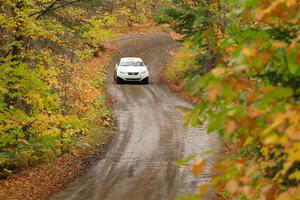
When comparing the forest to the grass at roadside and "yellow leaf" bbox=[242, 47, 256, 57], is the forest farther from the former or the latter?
the grass at roadside

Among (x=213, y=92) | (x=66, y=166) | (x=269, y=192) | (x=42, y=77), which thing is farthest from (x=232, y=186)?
(x=66, y=166)

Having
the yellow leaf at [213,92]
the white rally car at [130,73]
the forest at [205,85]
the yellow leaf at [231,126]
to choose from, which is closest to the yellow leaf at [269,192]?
the forest at [205,85]

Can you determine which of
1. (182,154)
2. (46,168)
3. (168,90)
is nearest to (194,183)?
(182,154)

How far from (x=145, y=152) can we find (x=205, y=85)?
13615 millimetres

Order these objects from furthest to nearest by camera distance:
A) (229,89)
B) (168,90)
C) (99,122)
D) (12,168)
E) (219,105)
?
(168,90) < (99,122) < (12,168) < (219,105) < (229,89)

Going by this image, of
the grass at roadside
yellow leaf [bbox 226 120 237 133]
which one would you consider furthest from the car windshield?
yellow leaf [bbox 226 120 237 133]

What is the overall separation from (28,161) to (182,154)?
5.07m

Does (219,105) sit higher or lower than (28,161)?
higher

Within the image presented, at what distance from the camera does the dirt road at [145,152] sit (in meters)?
12.6

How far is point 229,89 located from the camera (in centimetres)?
286

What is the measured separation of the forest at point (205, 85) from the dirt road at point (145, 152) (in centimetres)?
110

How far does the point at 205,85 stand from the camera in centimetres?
A: 317

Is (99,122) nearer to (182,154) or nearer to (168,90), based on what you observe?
(182,154)

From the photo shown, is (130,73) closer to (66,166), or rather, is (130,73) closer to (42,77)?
(66,166)
